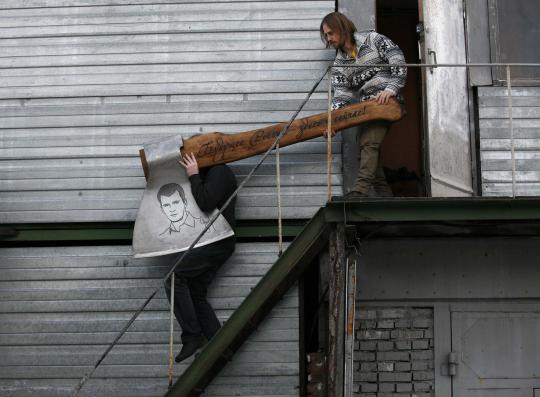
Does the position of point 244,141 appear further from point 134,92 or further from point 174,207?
point 134,92

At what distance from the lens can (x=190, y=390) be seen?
7.50m

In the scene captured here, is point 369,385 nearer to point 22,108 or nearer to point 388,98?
point 388,98

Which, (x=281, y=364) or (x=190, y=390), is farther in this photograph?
(x=281, y=364)

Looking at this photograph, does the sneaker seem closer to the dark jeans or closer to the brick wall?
the dark jeans

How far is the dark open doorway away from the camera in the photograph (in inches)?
413

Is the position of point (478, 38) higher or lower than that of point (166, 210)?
higher

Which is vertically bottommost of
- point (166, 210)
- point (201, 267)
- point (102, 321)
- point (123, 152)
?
point (102, 321)

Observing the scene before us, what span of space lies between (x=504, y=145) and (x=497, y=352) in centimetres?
188

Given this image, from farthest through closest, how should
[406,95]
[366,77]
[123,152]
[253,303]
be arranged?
[406,95], [123,152], [366,77], [253,303]

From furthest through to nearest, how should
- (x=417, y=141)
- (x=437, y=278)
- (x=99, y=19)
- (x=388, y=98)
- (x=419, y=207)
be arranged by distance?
(x=417, y=141)
(x=99, y=19)
(x=437, y=278)
(x=388, y=98)
(x=419, y=207)

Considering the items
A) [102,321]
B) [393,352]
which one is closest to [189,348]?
[102,321]

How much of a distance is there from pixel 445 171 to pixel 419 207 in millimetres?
1125

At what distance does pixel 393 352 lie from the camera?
8375 mm

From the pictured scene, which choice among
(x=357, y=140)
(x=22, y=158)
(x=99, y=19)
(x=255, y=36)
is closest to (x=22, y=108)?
(x=22, y=158)
